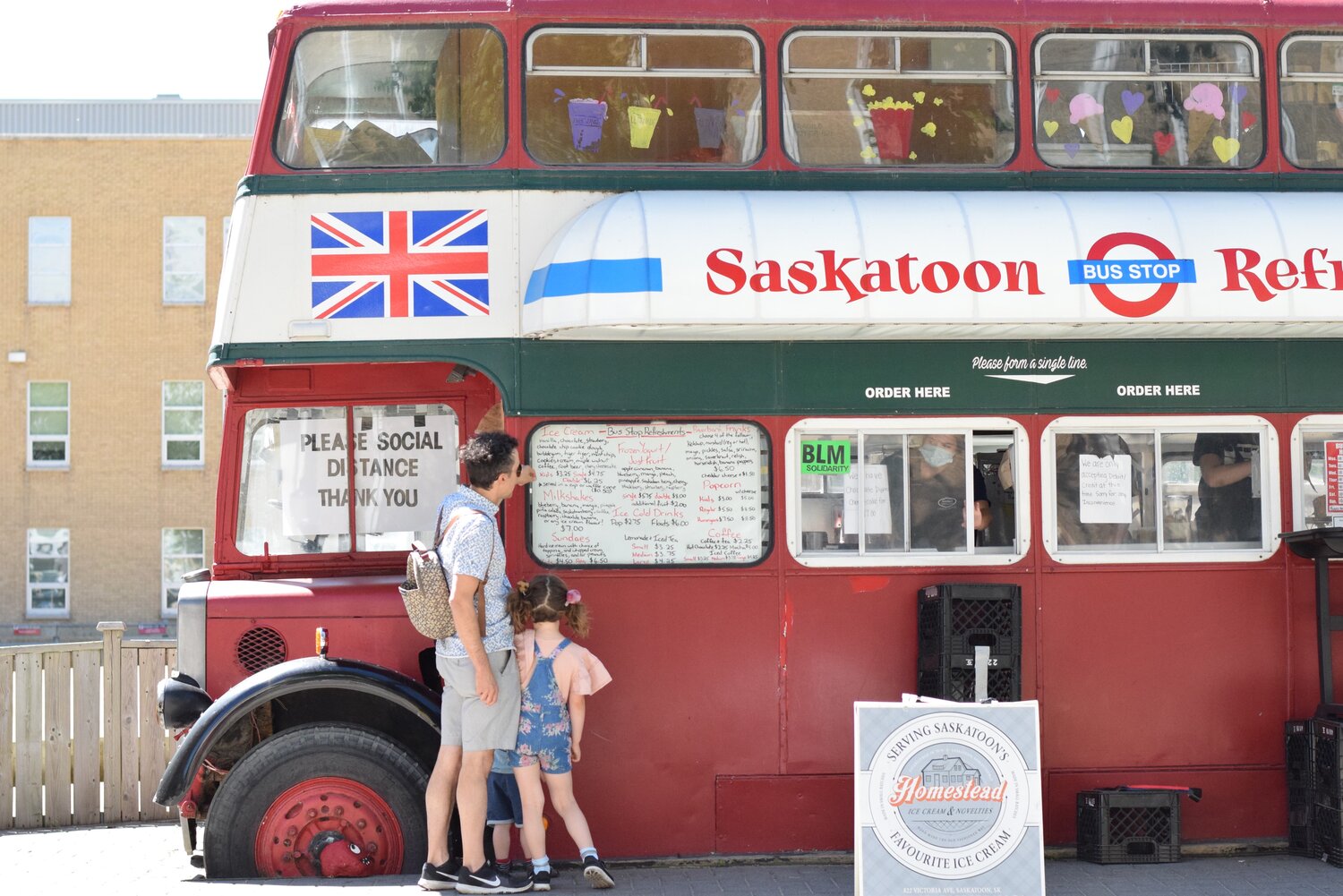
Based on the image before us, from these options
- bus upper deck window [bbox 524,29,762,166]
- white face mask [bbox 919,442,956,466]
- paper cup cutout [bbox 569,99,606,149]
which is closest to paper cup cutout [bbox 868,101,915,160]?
bus upper deck window [bbox 524,29,762,166]

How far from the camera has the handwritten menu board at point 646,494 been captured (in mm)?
6984

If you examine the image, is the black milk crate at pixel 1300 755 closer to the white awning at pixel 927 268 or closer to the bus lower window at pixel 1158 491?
the bus lower window at pixel 1158 491

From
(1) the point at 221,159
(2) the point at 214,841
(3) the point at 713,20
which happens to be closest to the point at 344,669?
(2) the point at 214,841

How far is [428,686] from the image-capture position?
273 inches

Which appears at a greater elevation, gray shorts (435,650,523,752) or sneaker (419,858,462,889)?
gray shorts (435,650,523,752)

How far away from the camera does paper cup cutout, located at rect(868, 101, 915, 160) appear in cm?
717

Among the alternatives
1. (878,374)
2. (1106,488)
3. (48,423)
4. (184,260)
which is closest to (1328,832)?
(1106,488)

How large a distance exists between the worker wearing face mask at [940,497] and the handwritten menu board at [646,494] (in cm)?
76

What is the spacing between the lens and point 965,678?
6.85 meters

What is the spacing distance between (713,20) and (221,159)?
25768 millimetres

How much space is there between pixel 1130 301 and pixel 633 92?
2.54 meters

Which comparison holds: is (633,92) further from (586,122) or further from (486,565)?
(486,565)

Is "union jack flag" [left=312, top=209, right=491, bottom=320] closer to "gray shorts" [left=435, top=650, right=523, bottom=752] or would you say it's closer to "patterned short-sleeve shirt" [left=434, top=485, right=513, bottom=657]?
"patterned short-sleeve shirt" [left=434, top=485, right=513, bottom=657]

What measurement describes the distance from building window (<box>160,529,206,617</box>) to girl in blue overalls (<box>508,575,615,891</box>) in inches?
1001
